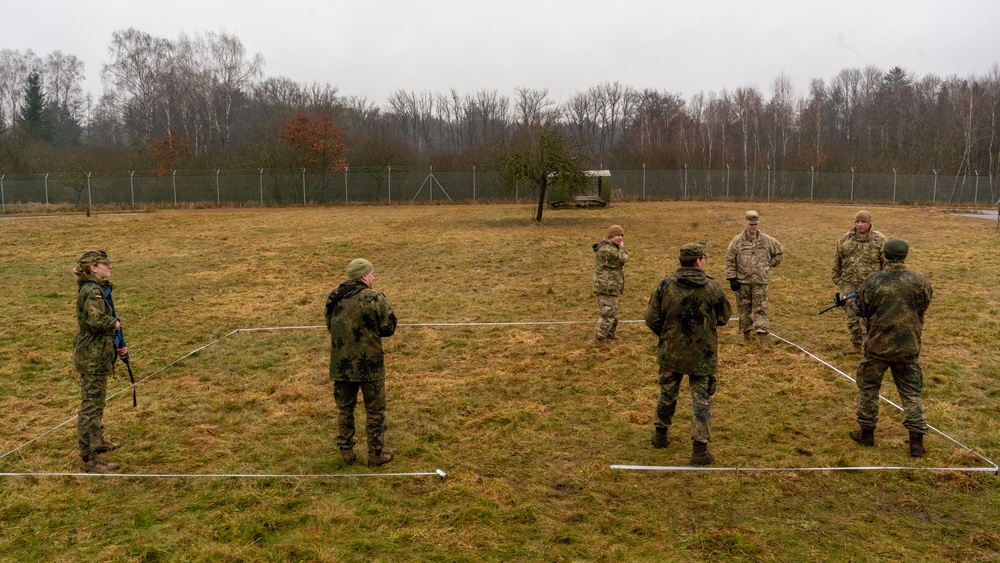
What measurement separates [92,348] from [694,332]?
509cm

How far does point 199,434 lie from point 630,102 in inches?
3140

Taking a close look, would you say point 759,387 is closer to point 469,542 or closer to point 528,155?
point 469,542

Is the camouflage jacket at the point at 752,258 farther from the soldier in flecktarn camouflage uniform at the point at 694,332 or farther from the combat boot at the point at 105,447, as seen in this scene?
the combat boot at the point at 105,447

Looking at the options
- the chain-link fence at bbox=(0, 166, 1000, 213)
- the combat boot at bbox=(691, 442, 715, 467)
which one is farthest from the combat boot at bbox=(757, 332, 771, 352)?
the chain-link fence at bbox=(0, 166, 1000, 213)

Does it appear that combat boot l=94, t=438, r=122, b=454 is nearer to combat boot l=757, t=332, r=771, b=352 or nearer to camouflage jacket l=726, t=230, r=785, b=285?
camouflage jacket l=726, t=230, r=785, b=285

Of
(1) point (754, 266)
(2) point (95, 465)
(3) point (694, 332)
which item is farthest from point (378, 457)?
(1) point (754, 266)

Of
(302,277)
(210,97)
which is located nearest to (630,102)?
(210,97)

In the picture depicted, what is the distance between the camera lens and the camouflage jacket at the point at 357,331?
5480 mm

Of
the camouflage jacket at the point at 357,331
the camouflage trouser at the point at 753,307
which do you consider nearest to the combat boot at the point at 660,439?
the camouflage jacket at the point at 357,331

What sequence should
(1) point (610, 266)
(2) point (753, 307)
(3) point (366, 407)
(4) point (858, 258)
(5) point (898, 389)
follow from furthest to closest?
1. (1) point (610, 266)
2. (2) point (753, 307)
3. (4) point (858, 258)
4. (5) point (898, 389)
5. (3) point (366, 407)

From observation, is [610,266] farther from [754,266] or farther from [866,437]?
[866,437]

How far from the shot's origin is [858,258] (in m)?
8.56

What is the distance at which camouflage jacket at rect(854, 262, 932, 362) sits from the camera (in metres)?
5.64

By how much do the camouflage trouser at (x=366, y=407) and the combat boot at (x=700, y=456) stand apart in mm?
2621
